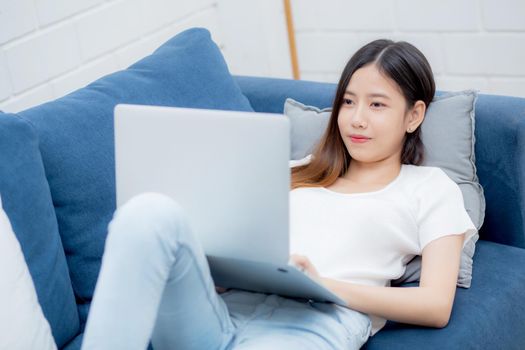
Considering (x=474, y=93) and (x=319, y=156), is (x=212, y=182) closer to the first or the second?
(x=319, y=156)

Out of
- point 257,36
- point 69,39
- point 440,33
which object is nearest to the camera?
point 69,39

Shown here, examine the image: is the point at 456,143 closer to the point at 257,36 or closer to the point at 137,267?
the point at 137,267

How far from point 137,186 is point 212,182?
0.50 ft

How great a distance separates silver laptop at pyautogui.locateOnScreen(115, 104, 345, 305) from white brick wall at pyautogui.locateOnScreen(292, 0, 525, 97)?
1253 mm

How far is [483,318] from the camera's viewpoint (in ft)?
5.15

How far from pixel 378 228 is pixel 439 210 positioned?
120 millimetres

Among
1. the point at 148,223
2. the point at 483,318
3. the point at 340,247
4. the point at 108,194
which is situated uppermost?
the point at 148,223

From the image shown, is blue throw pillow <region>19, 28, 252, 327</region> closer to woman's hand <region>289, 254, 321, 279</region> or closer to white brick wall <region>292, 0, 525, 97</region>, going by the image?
woman's hand <region>289, 254, 321, 279</region>

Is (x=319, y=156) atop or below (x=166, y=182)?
below

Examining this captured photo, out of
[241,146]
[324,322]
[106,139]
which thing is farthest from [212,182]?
[106,139]

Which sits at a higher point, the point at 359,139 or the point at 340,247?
the point at 359,139

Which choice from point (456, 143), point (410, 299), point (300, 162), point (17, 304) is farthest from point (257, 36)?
point (17, 304)

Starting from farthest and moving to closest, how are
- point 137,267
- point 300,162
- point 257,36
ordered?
point 257,36 → point 300,162 → point 137,267

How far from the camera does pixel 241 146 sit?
1.29 meters
